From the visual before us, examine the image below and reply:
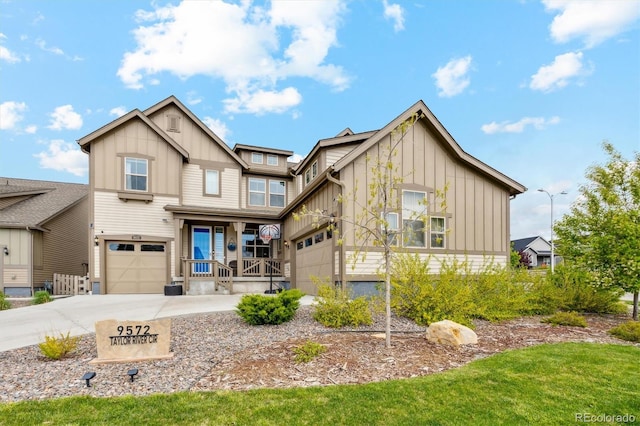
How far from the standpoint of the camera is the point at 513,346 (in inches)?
233

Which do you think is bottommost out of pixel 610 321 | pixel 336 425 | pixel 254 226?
pixel 610 321

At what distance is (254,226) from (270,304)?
11.4 m

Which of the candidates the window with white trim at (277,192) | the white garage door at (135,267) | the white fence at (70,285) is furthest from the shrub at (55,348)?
the window with white trim at (277,192)

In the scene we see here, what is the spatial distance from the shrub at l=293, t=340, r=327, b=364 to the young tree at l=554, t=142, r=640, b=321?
7.96 metres

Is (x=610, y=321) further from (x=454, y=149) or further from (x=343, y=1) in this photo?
(x=343, y=1)

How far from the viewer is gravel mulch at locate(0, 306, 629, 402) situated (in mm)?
4129

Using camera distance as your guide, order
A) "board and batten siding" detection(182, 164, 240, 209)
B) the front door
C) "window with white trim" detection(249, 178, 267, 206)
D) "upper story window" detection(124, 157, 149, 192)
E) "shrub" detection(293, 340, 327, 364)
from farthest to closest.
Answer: "window with white trim" detection(249, 178, 267, 206) < the front door < "board and batten siding" detection(182, 164, 240, 209) < "upper story window" detection(124, 157, 149, 192) < "shrub" detection(293, 340, 327, 364)

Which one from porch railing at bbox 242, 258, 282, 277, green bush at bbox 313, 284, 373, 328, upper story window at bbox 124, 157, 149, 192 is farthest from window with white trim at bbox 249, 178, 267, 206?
green bush at bbox 313, 284, 373, 328

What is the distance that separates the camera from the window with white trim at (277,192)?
61.4 ft

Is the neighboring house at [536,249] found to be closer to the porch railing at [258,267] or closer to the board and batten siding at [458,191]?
the board and batten siding at [458,191]

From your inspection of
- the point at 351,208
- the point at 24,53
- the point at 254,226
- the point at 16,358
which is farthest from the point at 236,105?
the point at 16,358

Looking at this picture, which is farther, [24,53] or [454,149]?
[24,53]

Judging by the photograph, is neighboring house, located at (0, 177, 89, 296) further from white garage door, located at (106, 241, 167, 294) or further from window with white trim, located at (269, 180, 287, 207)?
window with white trim, located at (269, 180, 287, 207)

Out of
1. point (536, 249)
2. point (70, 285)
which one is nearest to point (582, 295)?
point (70, 285)
